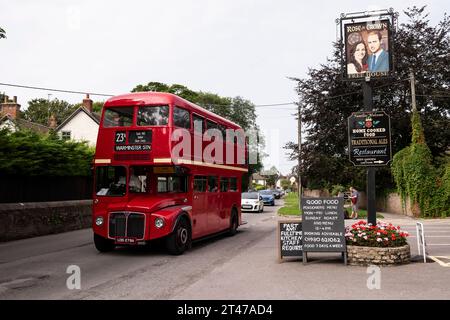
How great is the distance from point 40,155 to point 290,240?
34.8ft

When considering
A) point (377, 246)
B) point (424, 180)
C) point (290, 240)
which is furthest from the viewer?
point (424, 180)

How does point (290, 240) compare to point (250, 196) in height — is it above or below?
below

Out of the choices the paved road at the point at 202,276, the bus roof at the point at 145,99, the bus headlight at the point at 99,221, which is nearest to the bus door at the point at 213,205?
the paved road at the point at 202,276

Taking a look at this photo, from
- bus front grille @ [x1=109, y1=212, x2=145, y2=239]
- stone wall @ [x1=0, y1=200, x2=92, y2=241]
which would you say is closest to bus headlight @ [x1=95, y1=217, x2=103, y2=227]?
bus front grille @ [x1=109, y1=212, x2=145, y2=239]

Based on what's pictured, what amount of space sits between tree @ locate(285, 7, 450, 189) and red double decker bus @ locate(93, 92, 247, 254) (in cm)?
1846

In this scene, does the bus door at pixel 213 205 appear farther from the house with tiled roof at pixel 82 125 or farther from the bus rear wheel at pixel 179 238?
the house with tiled roof at pixel 82 125

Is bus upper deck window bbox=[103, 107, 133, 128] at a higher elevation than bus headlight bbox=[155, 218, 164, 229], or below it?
higher

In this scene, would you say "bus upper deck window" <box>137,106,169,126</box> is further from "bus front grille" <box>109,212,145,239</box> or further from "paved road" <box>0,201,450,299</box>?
"paved road" <box>0,201,450,299</box>

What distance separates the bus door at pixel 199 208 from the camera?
1165cm

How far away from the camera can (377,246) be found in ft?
29.1

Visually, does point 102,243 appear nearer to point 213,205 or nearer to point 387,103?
point 213,205

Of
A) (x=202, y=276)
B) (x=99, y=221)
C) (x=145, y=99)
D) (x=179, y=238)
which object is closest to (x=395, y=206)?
(x=179, y=238)

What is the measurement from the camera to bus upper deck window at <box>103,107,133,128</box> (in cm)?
1091
